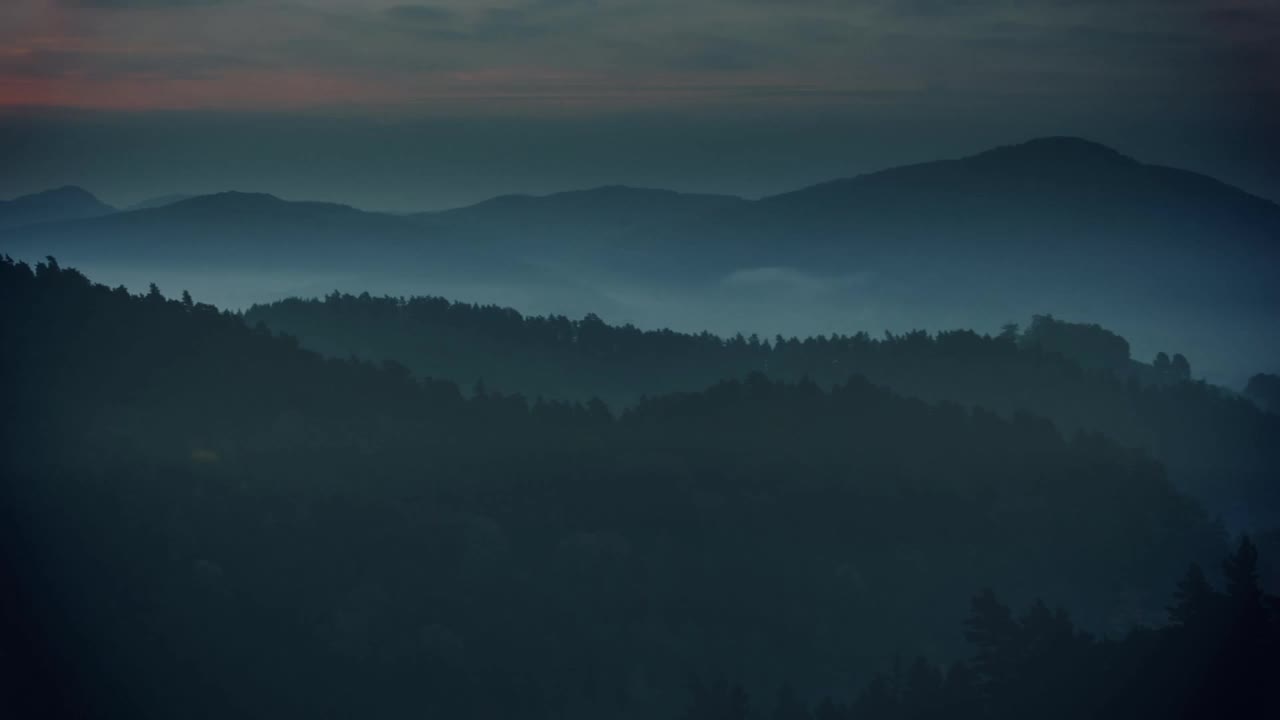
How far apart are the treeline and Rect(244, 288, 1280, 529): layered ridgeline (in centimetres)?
5606

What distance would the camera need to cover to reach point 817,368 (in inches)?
4166

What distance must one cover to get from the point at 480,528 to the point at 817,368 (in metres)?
54.3

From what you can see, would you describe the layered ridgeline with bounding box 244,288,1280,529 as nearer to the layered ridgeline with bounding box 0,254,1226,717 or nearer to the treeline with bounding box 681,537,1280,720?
the layered ridgeline with bounding box 0,254,1226,717

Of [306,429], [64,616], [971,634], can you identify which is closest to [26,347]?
[306,429]

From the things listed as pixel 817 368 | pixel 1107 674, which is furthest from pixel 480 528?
pixel 817 368

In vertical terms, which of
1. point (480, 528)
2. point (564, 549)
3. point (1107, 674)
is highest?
point (480, 528)

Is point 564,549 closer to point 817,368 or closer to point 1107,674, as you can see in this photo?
point 1107,674

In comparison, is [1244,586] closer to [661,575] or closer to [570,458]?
[661,575]

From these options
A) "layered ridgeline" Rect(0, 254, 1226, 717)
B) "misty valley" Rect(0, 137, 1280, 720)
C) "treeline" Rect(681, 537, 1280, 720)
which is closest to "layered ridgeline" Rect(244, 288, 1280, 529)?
"misty valley" Rect(0, 137, 1280, 720)

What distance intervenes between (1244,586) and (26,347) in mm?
52656

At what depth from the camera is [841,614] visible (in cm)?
5703

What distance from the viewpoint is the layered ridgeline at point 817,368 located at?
323 ft

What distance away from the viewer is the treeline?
34250 mm

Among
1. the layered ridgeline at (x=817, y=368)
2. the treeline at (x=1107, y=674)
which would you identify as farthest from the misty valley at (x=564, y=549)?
the layered ridgeline at (x=817, y=368)
